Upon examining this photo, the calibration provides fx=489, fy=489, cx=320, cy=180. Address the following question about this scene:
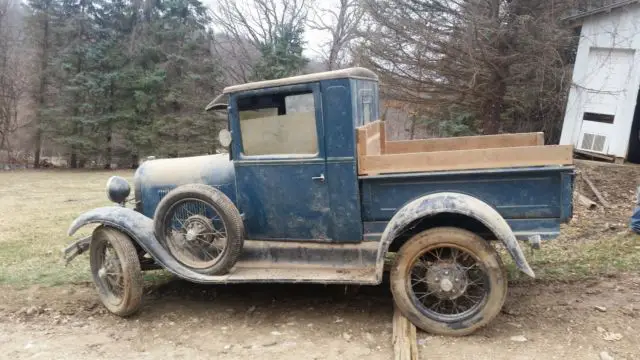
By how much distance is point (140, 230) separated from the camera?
424 centimetres

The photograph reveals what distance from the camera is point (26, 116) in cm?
2322

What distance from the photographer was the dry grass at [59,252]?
4.82 meters

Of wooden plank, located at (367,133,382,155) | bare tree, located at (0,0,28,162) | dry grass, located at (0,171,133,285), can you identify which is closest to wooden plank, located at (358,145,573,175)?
wooden plank, located at (367,133,382,155)

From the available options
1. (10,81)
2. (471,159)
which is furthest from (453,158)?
(10,81)

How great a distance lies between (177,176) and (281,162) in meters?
1.17

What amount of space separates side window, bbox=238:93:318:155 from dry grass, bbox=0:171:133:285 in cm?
269

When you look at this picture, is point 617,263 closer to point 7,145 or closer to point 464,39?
point 464,39

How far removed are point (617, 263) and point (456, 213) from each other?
241cm

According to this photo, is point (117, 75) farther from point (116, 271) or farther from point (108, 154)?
point (116, 271)

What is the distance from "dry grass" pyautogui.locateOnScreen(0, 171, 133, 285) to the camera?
5512mm

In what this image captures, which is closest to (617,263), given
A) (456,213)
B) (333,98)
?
(456,213)

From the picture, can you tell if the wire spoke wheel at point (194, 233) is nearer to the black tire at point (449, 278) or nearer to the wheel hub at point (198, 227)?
the wheel hub at point (198, 227)

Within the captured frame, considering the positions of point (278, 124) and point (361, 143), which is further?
point (278, 124)

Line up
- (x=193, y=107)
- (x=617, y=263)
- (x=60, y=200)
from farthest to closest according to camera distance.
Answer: (x=193, y=107)
(x=60, y=200)
(x=617, y=263)
